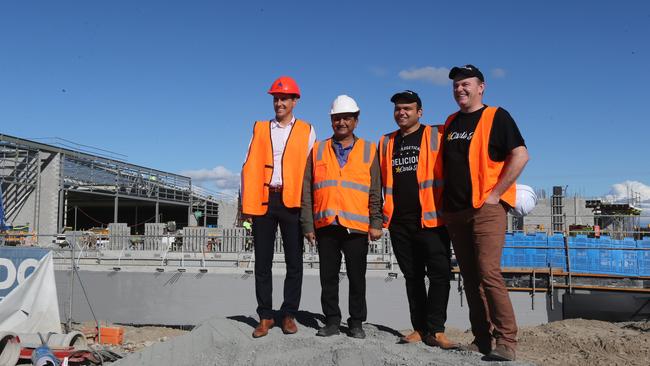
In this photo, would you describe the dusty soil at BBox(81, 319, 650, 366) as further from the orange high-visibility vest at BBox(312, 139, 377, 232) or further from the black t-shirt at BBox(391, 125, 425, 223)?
the orange high-visibility vest at BBox(312, 139, 377, 232)

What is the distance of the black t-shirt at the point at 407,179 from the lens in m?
4.45

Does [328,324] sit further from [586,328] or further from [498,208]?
[586,328]

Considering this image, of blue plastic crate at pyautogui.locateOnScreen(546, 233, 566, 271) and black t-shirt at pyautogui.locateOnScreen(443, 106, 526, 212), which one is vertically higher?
black t-shirt at pyautogui.locateOnScreen(443, 106, 526, 212)

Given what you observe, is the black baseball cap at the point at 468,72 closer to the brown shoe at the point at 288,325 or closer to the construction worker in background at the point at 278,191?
the construction worker in background at the point at 278,191

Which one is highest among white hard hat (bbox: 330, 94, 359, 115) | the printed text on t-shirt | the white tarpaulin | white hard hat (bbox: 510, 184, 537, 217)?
white hard hat (bbox: 330, 94, 359, 115)

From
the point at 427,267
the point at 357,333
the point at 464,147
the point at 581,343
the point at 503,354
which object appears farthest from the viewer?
the point at 581,343

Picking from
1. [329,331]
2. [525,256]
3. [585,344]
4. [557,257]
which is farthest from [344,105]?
[557,257]

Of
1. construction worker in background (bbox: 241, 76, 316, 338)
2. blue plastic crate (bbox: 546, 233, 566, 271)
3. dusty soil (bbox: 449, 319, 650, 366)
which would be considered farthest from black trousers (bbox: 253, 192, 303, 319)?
blue plastic crate (bbox: 546, 233, 566, 271)

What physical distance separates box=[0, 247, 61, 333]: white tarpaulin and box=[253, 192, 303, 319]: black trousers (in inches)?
216

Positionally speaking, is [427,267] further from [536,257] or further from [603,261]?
[603,261]

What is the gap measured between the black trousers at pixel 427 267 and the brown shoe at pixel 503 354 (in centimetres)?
61

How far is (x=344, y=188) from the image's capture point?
455 cm

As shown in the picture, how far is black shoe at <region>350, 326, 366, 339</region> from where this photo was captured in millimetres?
4664

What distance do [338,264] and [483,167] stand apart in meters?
1.48
